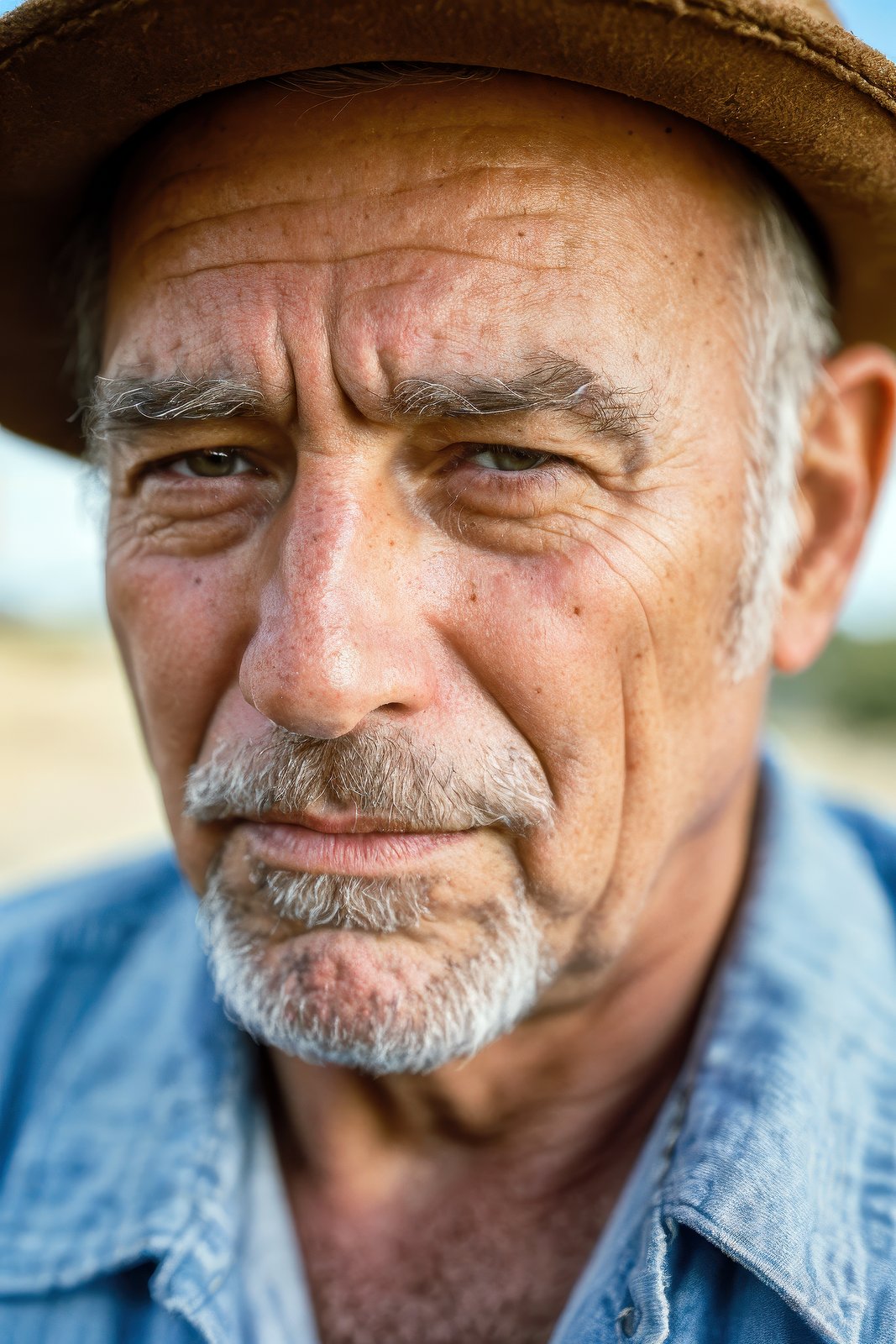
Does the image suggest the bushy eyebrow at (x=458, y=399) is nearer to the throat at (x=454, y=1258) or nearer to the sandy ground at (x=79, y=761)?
the throat at (x=454, y=1258)

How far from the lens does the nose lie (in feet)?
5.00

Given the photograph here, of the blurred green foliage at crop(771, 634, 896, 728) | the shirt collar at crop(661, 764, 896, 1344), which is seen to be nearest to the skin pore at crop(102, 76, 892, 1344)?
the shirt collar at crop(661, 764, 896, 1344)

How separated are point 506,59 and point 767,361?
0.66 meters

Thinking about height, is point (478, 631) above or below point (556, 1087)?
above

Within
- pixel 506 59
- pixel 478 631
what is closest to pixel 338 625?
pixel 478 631

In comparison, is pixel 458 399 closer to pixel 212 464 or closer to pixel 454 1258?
pixel 212 464

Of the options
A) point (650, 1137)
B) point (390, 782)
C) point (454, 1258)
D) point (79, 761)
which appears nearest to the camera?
point (390, 782)

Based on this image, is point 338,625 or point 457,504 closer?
point 338,625

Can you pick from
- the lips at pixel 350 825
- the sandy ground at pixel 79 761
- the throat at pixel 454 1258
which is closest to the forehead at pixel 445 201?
the lips at pixel 350 825

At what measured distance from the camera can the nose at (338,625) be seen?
5.00 ft

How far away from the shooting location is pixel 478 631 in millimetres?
1630

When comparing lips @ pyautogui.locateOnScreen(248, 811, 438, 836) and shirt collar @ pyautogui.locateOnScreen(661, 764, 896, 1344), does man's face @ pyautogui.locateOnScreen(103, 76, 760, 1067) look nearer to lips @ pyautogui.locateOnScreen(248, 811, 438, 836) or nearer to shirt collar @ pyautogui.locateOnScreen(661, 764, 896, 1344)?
lips @ pyautogui.locateOnScreen(248, 811, 438, 836)

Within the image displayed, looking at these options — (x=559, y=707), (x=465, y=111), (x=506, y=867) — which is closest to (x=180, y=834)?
(x=506, y=867)

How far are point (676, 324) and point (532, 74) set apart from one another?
1.28 ft
